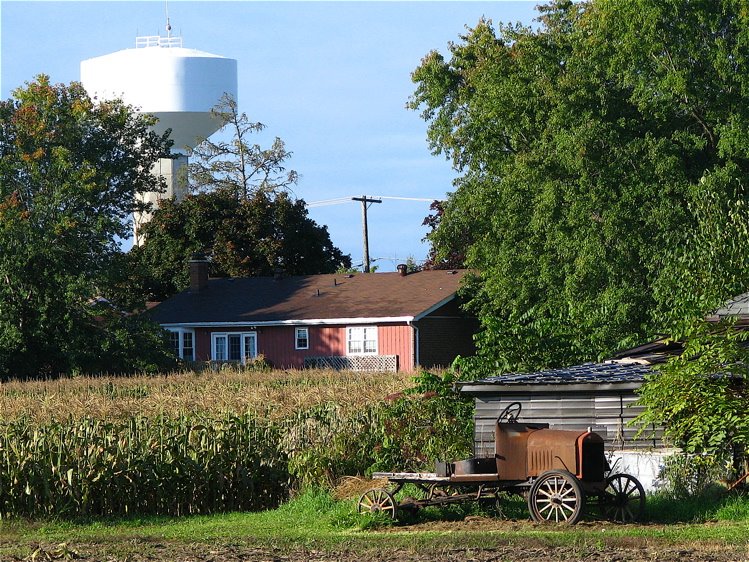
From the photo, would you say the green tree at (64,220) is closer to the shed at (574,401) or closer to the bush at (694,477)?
the shed at (574,401)

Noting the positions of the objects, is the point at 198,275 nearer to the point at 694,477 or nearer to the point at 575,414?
the point at 575,414

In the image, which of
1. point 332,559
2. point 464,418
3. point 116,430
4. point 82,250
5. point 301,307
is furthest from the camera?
point 301,307

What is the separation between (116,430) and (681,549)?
32.4 ft

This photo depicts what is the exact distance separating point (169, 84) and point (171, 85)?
14 cm

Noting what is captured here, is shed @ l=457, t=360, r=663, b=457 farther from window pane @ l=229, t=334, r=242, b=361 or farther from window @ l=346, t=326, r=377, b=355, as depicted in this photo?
window pane @ l=229, t=334, r=242, b=361

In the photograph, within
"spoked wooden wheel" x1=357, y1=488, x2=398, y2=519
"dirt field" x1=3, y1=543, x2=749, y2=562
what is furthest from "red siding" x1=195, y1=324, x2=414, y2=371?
"dirt field" x1=3, y1=543, x2=749, y2=562

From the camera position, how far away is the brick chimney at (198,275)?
2261 inches

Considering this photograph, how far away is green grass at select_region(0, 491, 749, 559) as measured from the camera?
48.1ft

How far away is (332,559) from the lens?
13.5 meters

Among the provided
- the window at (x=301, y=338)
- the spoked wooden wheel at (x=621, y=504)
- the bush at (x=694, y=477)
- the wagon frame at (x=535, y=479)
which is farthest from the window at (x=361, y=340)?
the spoked wooden wheel at (x=621, y=504)

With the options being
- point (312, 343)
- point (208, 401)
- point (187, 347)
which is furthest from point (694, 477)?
point (187, 347)

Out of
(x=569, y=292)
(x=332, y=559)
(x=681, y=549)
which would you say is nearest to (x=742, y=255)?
(x=681, y=549)

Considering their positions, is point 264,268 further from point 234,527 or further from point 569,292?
point 234,527

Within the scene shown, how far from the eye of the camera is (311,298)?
2117 inches
